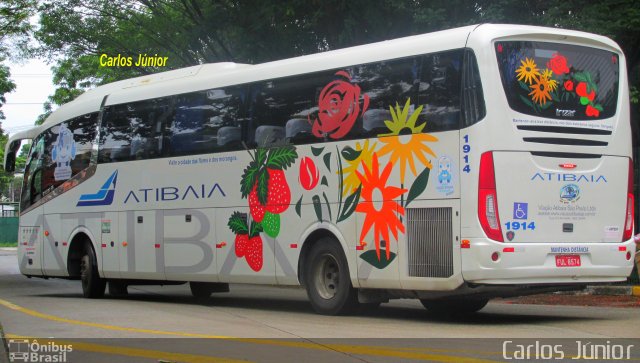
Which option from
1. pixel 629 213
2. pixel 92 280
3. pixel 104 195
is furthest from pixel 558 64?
pixel 92 280

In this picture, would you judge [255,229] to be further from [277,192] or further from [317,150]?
[317,150]

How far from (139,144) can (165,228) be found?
1.76 meters

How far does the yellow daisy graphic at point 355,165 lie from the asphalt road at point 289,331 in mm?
1849

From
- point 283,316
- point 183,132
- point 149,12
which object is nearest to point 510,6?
point 183,132

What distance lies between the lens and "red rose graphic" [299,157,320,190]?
1381cm

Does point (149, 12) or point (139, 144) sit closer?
point (139, 144)

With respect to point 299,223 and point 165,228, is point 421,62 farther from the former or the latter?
point 165,228

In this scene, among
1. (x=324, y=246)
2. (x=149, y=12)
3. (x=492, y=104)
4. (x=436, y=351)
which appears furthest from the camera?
(x=149, y=12)

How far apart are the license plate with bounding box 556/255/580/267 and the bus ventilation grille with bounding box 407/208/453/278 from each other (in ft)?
4.55

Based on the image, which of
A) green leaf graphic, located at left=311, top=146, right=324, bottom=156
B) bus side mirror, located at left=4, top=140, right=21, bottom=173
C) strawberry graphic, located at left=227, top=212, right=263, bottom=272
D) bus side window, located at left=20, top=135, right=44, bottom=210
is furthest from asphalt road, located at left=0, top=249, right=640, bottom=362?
bus side mirror, located at left=4, top=140, right=21, bottom=173

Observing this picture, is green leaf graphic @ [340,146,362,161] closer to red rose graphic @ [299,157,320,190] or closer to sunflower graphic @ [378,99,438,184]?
sunflower graphic @ [378,99,438,184]

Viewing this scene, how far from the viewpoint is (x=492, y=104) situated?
37.7 ft

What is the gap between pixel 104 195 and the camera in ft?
59.8

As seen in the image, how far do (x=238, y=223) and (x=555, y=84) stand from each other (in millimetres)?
5783
